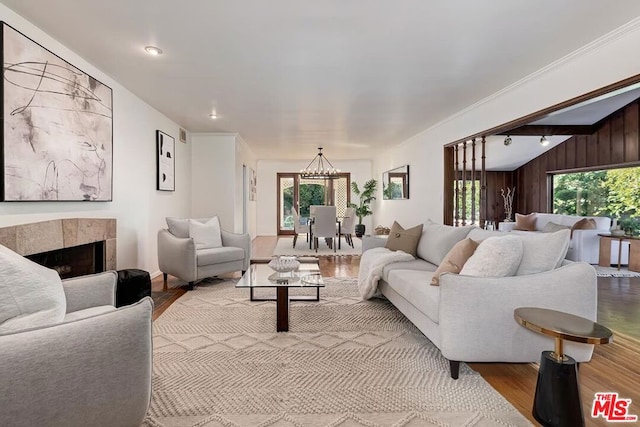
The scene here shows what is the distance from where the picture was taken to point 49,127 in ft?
8.53

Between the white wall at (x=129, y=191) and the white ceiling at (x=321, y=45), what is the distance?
14cm

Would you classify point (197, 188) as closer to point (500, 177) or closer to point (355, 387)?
point (355, 387)

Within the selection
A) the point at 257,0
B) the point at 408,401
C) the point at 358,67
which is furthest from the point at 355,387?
the point at 358,67

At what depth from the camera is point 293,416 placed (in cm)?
165

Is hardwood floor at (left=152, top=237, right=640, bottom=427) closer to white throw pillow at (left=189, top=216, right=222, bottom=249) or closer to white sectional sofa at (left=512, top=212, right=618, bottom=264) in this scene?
white throw pillow at (left=189, top=216, right=222, bottom=249)

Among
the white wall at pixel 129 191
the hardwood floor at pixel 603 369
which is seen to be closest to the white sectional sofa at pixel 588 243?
the hardwood floor at pixel 603 369

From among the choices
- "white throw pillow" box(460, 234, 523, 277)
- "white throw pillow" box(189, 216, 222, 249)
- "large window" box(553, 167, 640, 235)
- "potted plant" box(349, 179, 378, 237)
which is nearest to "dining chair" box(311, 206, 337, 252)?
"white throw pillow" box(189, 216, 222, 249)

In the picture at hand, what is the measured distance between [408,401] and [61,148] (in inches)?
124

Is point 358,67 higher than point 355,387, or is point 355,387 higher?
point 358,67

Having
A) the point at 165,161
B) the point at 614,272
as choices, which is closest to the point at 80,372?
the point at 165,161

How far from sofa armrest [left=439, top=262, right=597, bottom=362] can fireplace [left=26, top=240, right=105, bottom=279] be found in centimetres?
306

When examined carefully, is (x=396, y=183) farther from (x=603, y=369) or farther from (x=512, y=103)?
(x=603, y=369)

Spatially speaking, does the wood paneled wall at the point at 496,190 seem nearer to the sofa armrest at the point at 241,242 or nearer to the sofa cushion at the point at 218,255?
the sofa armrest at the point at 241,242

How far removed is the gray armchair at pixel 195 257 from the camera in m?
3.92
